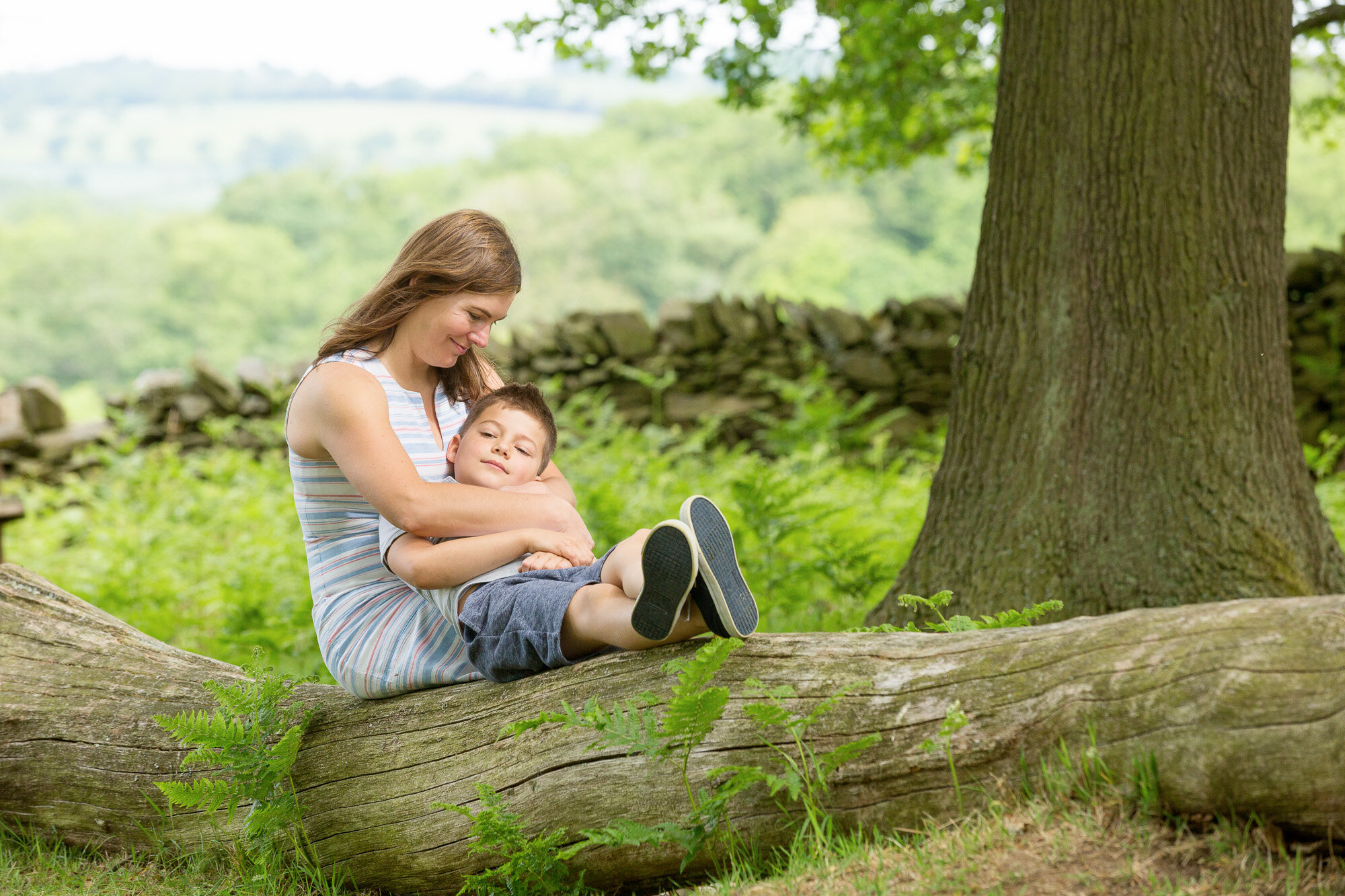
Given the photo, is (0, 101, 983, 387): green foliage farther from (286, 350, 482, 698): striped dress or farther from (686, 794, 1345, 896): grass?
(686, 794, 1345, 896): grass

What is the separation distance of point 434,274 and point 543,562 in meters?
0.78

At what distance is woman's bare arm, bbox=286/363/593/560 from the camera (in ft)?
7.13

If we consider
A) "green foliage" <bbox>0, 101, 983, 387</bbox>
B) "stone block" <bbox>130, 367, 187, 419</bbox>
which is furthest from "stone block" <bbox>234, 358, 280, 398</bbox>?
"green foliage" <bbox>0, 101, 983, 387</bbox>

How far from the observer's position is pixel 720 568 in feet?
6.16

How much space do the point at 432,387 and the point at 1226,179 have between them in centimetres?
238

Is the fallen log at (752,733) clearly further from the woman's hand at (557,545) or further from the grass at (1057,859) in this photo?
the woman's hand at (557,545)

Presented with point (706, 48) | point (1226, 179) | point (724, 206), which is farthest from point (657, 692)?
point (724, 206)

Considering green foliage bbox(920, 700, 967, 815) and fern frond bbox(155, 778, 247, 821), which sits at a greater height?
green foliage bbox(920, 700, 967, 815)

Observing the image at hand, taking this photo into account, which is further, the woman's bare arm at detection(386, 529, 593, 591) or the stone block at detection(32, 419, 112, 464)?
the stone block at detection(32, 419, 112, 464)

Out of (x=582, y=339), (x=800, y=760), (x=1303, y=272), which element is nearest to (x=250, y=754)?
(x=800, y=760)

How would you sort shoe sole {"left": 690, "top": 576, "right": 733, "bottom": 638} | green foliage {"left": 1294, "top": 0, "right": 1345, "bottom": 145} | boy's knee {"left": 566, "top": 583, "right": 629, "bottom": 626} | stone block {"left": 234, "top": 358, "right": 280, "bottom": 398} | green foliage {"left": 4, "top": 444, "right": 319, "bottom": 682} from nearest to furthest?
1. shoe sole {"left": 690, "top": 576, "right": 733, "bottom": 638}
2. boy's knee {"left": 566, "top": 583, "right": 629, "bottom": 626}
3. green foliage {"left": 4, "top": 444, "right": 319, "bottom": 682}
4. green foliage {"left": 1294, "top": 0, "right": 1345, "bottom": 145}
5. stone block {"left": 234, "top": 358, "right": 280, "bottom": 398}

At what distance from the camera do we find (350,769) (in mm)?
2287

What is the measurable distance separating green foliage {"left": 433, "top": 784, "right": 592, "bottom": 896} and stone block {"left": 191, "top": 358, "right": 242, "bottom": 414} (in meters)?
7.77

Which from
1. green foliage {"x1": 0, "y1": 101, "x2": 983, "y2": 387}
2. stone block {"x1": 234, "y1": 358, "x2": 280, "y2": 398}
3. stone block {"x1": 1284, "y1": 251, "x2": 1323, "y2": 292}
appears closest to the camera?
stone block {"x1": 1284, "y1": 251, "x2": 1323, "y2": 292}
